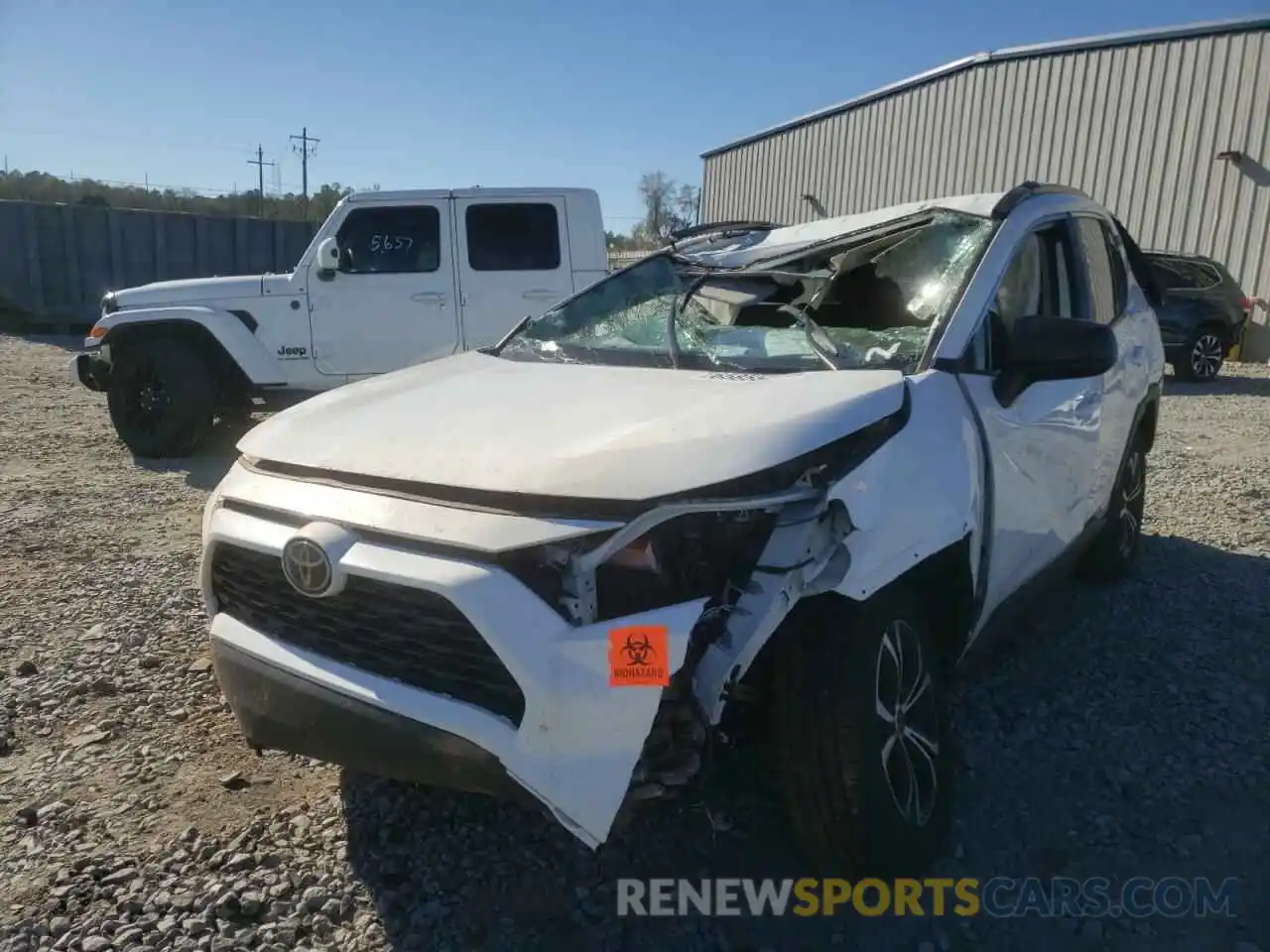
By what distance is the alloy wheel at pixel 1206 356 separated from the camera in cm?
1286

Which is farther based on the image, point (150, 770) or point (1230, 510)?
point (1230, 510)

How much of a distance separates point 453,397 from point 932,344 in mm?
1359

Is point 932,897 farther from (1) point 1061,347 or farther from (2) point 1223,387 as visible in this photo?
(2) point 1223,387

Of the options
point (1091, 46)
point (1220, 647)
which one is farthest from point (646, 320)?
point (1091, 46)

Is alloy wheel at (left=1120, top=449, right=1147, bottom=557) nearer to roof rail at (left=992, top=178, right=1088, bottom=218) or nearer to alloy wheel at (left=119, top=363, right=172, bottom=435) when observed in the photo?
roof rail at (left=992, top=178, right=1088, bottom=218)

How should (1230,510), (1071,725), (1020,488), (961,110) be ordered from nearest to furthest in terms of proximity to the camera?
(1020,488) → (1071,725) → (1230,510) → (961,110)

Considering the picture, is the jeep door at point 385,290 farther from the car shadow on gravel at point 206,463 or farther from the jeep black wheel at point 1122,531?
the jeep black wheel at point 1122,531

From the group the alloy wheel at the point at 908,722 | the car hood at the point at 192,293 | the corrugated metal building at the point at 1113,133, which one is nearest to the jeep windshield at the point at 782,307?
the alloy wheel at the point at 908,722

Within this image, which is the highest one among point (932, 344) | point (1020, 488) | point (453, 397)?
point (932, 344)

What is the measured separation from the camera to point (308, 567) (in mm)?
2156

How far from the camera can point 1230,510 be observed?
6.14m

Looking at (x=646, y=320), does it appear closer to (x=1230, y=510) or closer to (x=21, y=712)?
(x=21, y=712)

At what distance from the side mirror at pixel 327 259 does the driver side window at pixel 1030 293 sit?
5.57 metres

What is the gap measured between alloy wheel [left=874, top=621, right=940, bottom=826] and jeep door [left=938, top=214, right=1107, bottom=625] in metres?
0.44
